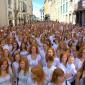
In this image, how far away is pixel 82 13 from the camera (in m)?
47.0

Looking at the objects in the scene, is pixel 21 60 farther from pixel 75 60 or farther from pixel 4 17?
pixel 4 17

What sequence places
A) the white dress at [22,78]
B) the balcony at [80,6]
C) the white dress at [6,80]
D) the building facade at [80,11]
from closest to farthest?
the white dress at [6,80] → the white dress at [22,78] → the balcony at [80,6] → the building facade at [80,11]

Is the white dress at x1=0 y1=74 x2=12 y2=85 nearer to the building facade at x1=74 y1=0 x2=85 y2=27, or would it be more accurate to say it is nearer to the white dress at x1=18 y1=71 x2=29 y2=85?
the white dress at x1=18 y1=71 x2=29 y2=85

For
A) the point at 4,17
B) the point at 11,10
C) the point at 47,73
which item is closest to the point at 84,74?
the point at 47,73

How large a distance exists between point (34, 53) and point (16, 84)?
1617 millimetres

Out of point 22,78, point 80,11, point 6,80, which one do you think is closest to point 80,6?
point 80,11

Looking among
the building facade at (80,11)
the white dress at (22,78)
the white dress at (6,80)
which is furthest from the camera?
the building facade at (80,11)

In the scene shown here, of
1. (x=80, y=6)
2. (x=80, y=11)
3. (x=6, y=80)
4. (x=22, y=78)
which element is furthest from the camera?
(x=80, y=11)

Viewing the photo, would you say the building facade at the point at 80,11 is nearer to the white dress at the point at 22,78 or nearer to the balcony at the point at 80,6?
the balcony at the point at 80,6

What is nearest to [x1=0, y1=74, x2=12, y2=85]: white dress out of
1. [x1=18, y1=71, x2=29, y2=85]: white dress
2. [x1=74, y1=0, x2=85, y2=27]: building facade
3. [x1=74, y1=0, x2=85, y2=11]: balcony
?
A: [x1=18, y1=71, x2=29, y2=85]: white dress

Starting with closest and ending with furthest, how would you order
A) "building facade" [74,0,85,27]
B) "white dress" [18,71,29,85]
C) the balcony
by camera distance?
"white dress" [18,71,29,85]
the balcony
"building facade" [74,0,85,27]

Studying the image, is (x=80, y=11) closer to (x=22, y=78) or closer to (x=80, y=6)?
(x=80, y=6)

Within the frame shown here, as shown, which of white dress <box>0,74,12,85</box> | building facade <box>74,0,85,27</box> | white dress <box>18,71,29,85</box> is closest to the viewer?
white dress <box>0,74,12,85</box>

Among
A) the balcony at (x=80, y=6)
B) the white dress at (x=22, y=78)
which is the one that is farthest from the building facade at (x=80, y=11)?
the white dress at (x=22, y=78)
